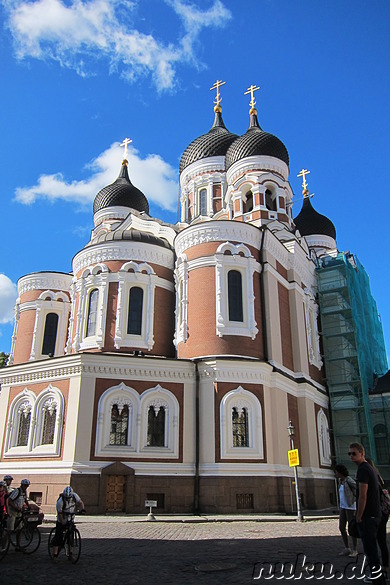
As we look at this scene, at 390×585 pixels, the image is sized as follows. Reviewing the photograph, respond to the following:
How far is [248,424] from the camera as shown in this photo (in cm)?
2114

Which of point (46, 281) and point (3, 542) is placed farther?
point (46, 281)

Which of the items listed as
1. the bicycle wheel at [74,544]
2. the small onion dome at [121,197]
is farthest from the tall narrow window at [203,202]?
the bicycle wheel at [74,544]

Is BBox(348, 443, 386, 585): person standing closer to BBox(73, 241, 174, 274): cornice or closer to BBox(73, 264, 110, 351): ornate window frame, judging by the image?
BBox(73, 264, 110, 351): ornate window frame

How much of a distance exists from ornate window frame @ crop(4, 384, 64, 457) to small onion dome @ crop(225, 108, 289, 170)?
18042 mm

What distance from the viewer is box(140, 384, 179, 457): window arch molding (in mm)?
20359

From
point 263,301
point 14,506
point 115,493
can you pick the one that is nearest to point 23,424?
point 115,493

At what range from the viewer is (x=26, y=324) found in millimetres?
30234

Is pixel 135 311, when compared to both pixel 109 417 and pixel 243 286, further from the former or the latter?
pixel 109 417

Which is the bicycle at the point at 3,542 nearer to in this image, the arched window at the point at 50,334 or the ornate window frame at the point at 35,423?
the ornate window frame at the point at 35,423

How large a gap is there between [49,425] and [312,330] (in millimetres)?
15419

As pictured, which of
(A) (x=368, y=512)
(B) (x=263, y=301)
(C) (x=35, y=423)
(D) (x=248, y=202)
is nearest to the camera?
(A) (x=368, y=512)

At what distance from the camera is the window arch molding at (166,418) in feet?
66.8

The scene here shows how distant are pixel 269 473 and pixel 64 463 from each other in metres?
8.08

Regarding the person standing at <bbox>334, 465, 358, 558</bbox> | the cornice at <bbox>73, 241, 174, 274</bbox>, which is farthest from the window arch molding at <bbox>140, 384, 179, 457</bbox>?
the person standing at <bbox>334, 465, 358, 558</bbox>
